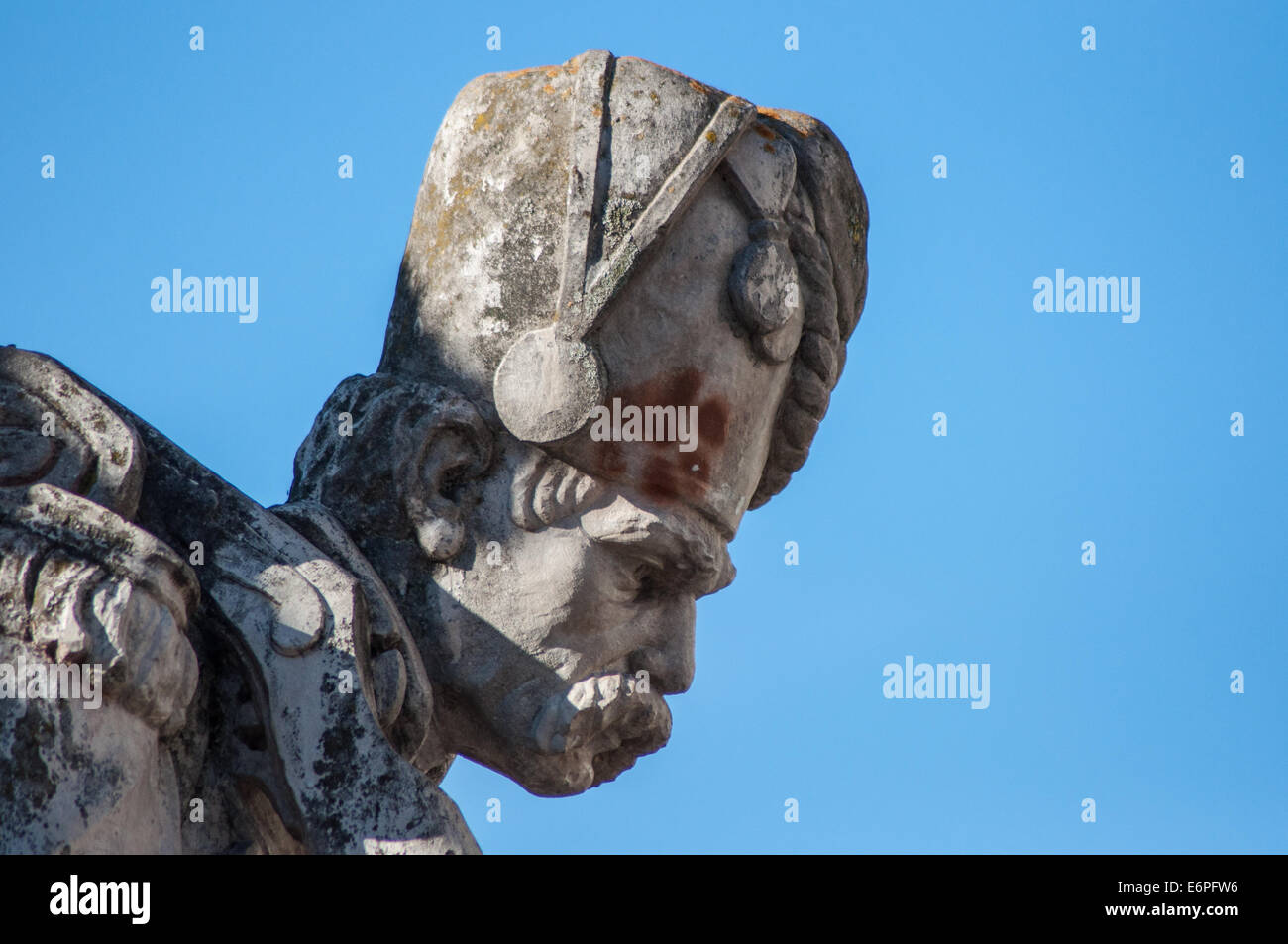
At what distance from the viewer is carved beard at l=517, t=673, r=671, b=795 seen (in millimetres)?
6988

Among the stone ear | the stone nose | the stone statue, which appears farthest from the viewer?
the stone nose

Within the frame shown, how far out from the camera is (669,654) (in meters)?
7.26

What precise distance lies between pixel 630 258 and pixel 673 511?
0.81m

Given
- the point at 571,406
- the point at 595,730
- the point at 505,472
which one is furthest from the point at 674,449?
the point at 595,730

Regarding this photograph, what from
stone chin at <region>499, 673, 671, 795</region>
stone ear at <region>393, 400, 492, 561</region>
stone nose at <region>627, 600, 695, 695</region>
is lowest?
stone chin at <region>499, 673, 671, 795</region>

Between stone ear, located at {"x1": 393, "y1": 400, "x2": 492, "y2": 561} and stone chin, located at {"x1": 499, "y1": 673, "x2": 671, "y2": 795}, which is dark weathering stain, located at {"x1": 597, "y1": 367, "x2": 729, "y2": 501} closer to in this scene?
stone ear, located at {"x1": 393, "y1": 400, "x2": 492, "y2": 561}

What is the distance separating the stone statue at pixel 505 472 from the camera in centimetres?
631

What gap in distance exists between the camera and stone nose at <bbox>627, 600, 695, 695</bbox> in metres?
7.23

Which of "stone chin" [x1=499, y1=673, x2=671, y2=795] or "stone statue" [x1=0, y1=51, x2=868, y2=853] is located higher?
"stone statue" [x1=0, y1=51, x2=868, y2=853]

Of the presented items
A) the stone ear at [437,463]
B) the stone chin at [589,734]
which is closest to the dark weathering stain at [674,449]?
the stone ear at [437,463]

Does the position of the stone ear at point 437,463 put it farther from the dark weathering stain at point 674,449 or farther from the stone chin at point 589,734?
the stone chin at point 589,734

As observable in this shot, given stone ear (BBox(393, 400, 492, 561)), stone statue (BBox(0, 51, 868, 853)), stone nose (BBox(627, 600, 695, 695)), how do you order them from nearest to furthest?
stone statue (BBox(0, 51, 868, 853))
stone ear (BBox(393, 400, 492, 561))
stone nose (BBox(627, 600, 695, 695))

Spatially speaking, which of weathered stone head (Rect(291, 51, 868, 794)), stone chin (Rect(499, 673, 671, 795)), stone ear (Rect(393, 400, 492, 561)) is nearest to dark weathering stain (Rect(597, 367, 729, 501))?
weathered stone head (Rect(291, 51, 868, 794))

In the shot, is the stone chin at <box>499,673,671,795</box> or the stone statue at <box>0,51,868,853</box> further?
the stone chin at <box>499,673,671,795</box>
